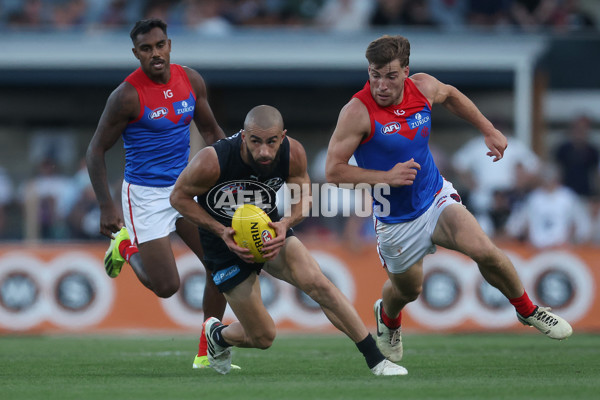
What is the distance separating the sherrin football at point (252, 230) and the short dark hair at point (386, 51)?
5.05ft

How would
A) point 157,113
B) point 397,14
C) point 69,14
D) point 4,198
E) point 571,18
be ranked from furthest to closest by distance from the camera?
point 571,18, point 69,14, point 397,14, point 4,198, point 157,113

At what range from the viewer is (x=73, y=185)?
15.8m

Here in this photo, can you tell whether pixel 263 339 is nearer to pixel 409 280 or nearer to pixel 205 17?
pixel 409 280

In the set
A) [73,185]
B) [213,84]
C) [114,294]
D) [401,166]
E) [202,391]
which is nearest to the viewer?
[202,391]

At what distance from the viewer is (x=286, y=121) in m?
19.8

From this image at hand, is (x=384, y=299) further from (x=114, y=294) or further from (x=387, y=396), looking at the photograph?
(x=114, y=294)

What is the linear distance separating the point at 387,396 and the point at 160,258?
3072 millimetres

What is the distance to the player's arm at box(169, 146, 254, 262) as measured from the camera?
24.8ft

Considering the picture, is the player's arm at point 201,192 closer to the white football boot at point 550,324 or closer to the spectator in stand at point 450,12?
the white football boot at point 550,324

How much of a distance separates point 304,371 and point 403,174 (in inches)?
76.8

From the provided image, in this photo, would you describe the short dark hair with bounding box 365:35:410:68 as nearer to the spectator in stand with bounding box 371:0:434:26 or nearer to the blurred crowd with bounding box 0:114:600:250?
the blurred crowd with bounding box 0:114:600:250

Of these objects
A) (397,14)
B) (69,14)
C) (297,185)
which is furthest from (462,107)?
(69,14)

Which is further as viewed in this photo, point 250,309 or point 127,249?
point 127,249

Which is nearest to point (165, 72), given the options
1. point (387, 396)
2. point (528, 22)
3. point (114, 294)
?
point (387, 396)
